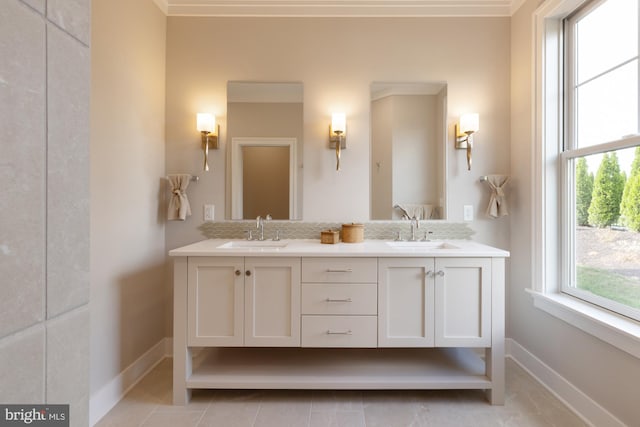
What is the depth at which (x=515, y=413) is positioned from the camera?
1.81 meters

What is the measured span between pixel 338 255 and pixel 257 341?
2.28ft

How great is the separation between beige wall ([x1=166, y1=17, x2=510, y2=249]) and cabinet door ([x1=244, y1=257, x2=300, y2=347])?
69 centimetres

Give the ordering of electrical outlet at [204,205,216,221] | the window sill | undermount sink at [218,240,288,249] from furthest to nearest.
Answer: electrical outlet at [204,205,216,221] → undermount sink at [218,240,288,249] → the window sill

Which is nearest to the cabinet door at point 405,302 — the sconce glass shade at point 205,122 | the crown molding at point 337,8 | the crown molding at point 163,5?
the sconce glass shade at point 205,122

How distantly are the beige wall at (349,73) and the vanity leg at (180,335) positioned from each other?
27.2 inches

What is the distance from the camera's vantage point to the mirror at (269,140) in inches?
97.9

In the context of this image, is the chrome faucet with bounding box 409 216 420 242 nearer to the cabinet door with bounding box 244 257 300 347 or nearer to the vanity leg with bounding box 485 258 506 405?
the vanity leg with bounding box 485 258 506 405

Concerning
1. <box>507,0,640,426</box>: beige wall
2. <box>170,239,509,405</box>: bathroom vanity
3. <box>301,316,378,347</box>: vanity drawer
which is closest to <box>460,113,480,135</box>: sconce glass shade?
<box>507,0,640,426</box>: beige wall

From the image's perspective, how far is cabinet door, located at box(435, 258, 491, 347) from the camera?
1.88m

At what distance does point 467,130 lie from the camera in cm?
238

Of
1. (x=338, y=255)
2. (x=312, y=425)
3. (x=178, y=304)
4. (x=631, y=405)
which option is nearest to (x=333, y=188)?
(x=338, y=255)

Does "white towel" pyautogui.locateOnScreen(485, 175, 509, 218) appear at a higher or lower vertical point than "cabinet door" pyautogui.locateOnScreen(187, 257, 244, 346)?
higher

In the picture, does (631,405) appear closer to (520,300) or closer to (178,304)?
(520,300)

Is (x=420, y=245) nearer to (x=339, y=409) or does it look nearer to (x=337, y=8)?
(x=339, y=409)
